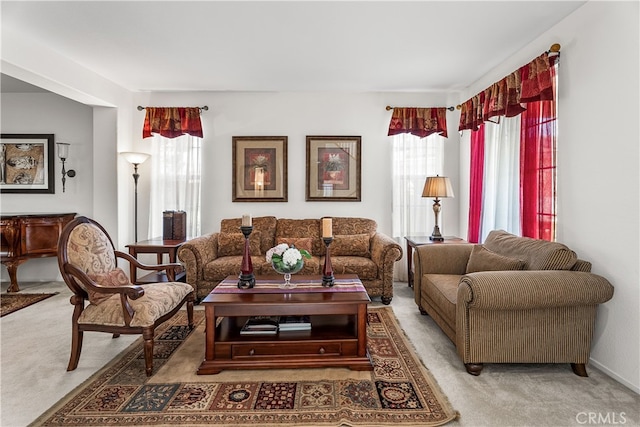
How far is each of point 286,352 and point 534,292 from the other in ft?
5.26

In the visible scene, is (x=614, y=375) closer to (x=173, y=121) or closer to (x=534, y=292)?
(x=534, y=292)

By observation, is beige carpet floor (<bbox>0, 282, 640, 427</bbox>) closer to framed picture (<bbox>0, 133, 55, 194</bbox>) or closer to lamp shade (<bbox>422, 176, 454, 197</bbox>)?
lamp shade (<bbox>422, 176, 454, 197</bbox>)

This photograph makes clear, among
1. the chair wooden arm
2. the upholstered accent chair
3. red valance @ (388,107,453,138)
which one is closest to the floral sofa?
the upholstered accent chair

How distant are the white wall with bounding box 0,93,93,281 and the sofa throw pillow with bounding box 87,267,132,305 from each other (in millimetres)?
2738

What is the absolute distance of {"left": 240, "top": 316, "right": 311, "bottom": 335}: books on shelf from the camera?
101 inches

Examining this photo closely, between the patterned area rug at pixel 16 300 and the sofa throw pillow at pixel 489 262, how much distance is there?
4.47 m

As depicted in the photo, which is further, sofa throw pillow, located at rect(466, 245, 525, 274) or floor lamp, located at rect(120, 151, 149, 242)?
floor lamp, located at rect(120, 151, 149, 242)

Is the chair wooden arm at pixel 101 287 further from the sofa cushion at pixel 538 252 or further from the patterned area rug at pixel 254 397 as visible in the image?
the sofa cushion at pixel 538 252

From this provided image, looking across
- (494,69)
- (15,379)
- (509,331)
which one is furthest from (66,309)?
(494,69)

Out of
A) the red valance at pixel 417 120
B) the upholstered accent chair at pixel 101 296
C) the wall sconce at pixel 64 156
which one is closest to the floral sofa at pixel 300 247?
the upholstered accent chair at pixel 101 296

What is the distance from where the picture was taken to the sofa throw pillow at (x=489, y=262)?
8.79 feet

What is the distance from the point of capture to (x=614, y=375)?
2338 mm

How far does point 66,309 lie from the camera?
12.4 feet

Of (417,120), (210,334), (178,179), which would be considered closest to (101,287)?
(210,334)
